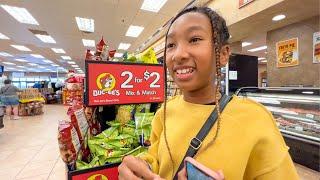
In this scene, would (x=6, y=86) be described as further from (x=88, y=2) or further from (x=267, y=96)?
(x=267, y=96)

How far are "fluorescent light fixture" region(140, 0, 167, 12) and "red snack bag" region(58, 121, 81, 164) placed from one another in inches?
182

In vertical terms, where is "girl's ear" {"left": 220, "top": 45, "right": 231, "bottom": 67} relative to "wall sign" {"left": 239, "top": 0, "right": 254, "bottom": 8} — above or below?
below

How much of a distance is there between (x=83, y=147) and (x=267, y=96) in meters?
2.58

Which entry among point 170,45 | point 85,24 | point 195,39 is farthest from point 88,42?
point 195,39

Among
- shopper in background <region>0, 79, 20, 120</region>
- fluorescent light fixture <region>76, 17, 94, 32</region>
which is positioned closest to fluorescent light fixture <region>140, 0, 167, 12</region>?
fluorescent light fixture <region>76, 17, 94, 32</region>

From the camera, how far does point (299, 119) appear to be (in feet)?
8.85

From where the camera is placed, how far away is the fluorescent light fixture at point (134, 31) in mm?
7508

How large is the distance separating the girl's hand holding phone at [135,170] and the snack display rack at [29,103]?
35.0 ft

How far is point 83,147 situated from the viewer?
1457 millimetres

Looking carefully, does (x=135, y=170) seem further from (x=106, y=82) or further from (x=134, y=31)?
(x=134, y=31)

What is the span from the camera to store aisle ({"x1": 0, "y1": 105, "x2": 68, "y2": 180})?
3.36m

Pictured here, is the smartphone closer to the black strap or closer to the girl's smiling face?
the black strap

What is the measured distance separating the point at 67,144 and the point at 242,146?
0.99 meters

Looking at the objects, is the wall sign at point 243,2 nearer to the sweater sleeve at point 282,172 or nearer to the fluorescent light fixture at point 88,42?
the sweater sleeve at point 282,172
